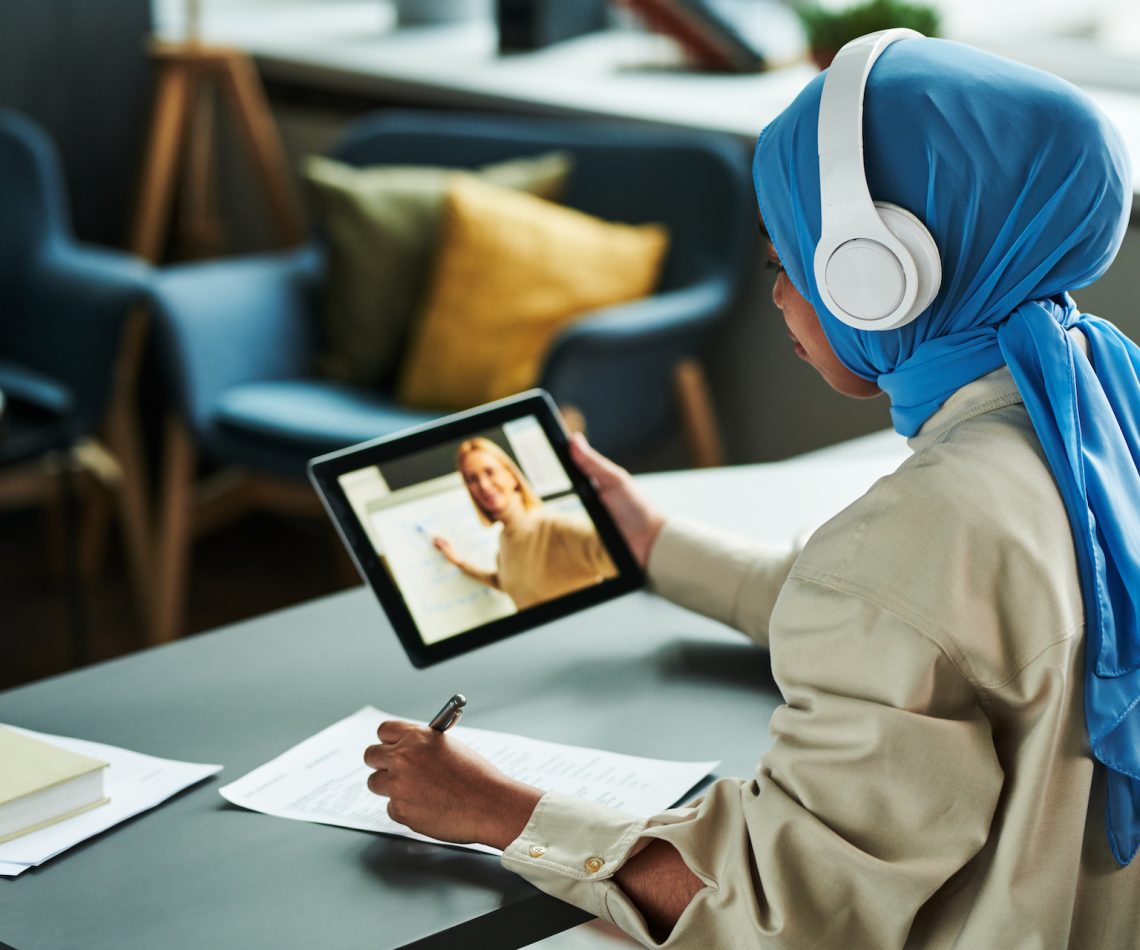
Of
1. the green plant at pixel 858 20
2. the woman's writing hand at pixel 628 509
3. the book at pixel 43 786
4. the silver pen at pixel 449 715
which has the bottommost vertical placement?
the book at pixel 43 786

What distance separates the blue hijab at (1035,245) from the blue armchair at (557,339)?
1.66 meters

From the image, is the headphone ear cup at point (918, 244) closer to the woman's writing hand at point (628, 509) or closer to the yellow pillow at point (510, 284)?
the woman's writing hand at point (628, 509)

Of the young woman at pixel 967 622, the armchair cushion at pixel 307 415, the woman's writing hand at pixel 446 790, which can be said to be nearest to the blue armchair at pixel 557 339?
the armchair cushion at pixel 307 415

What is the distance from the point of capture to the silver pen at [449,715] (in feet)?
3.71

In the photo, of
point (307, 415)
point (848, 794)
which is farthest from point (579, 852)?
point (307, 415)

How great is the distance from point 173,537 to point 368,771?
77.5 inches

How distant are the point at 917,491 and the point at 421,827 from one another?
17.1 inches

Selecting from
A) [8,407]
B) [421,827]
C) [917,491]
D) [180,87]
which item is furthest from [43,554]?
[917,491]

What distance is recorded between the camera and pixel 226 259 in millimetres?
4113

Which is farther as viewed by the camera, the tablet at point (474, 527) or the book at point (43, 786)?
the tablet at point (474, 527)

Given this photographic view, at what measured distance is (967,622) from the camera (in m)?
0.90

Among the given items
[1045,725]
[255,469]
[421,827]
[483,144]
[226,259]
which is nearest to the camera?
[1045,725]

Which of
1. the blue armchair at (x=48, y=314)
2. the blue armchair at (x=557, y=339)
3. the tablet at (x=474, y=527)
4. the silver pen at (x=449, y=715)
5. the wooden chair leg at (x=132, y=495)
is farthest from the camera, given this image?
the wooden chair leg at (x=132, y=495)

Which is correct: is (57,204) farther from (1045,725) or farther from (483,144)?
(1045,725)
